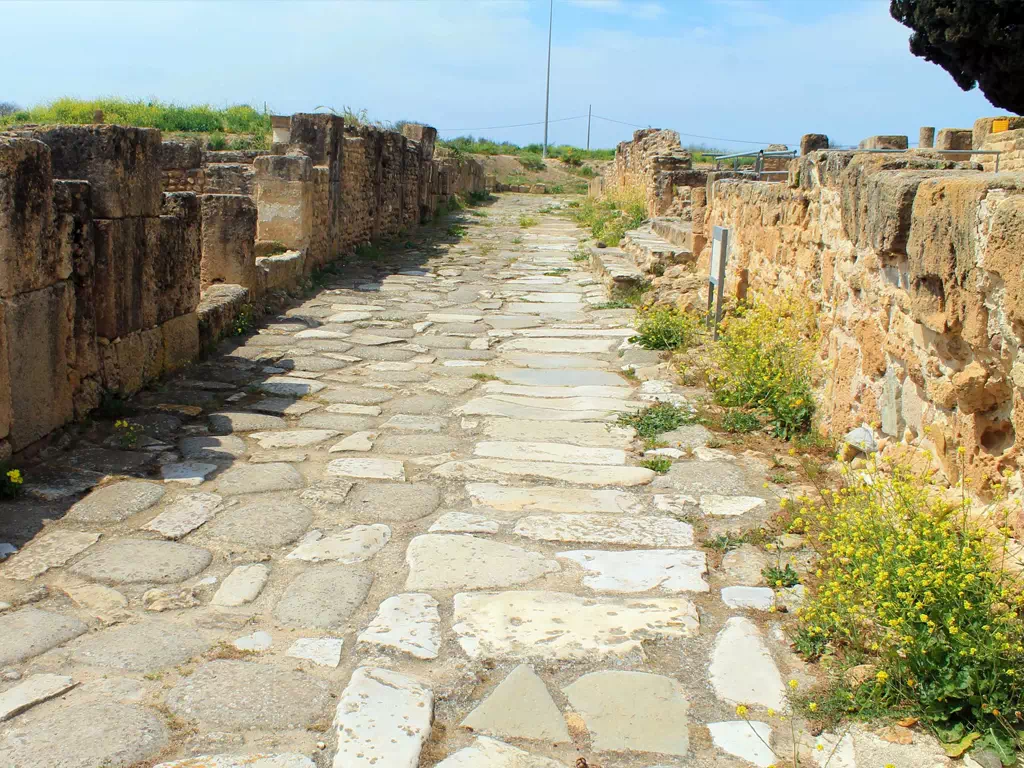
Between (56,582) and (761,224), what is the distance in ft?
17.6

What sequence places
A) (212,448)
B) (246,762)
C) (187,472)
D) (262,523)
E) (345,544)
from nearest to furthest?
(246,762), (345,544), (262,523), (187,472), (212,448)

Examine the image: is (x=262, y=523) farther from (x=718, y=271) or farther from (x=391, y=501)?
(x=718, y=271)

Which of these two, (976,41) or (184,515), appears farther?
(976,41)

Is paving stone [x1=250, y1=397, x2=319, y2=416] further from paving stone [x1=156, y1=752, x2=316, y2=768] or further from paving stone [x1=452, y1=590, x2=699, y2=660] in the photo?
paving stone [x1=156, y1=752, x2=316, y2=768]

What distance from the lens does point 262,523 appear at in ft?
12.6

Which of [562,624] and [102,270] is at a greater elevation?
[102,270]

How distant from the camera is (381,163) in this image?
14180mm

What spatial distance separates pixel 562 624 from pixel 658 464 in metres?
1.77

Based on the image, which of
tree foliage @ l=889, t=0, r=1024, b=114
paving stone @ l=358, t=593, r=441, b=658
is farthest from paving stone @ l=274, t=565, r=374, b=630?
tree foliage @ l=889, t=0, r=1024, b=114

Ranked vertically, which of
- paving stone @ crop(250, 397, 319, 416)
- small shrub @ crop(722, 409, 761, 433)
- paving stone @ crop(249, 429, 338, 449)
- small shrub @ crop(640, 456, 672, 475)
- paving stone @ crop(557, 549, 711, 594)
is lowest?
paving stone @ crop(557, 549, 711, 594)

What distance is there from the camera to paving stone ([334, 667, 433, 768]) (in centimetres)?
233

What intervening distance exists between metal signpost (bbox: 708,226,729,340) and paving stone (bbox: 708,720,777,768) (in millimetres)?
4632

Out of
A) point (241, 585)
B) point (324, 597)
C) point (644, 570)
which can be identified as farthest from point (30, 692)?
point (644, 570)

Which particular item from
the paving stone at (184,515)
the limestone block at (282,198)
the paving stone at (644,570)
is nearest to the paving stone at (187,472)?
the paving stone at (184,515)
